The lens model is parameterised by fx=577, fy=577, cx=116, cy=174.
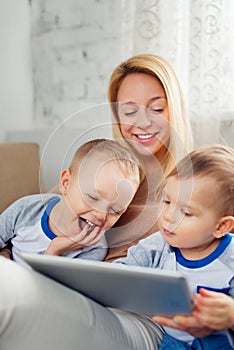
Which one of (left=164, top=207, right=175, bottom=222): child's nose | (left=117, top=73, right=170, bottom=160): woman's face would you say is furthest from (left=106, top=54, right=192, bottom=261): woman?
(left=164, top=207, right=175, bottom=222): child's nose

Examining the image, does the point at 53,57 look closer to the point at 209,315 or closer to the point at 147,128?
the point at 147,128

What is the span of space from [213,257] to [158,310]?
186 millimetres

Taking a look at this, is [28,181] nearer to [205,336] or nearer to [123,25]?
[123,25]

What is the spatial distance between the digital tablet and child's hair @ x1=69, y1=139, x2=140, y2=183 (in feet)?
0.98

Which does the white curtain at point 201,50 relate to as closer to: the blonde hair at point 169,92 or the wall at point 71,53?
the wall at point 71,53

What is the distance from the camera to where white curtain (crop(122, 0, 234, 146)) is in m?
1.81

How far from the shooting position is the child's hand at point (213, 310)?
37.8 inches

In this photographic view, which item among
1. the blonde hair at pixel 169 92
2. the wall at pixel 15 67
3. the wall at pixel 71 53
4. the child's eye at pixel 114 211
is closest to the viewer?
the child's eye at pixel 114 211

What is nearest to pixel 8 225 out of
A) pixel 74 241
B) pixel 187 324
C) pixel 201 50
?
pixel 74 241

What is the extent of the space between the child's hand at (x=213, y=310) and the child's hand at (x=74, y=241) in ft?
1.18

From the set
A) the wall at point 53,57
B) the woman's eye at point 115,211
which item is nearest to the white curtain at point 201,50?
the wall at point 53,57

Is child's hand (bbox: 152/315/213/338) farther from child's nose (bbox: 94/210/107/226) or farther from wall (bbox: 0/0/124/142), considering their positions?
wall (bbox: 0/0/124/142)

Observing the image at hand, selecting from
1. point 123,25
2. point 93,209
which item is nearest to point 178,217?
point 93,209

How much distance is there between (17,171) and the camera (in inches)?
74.0
